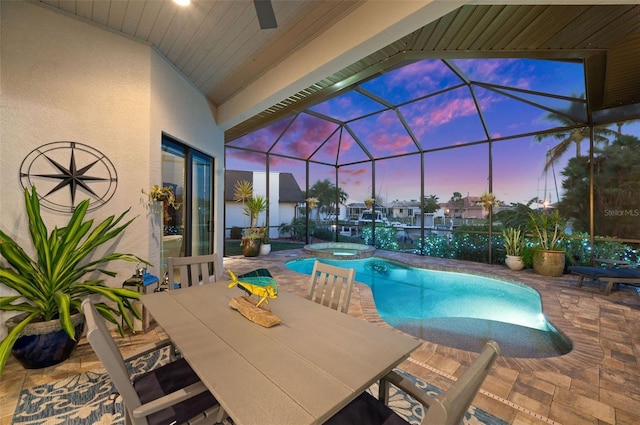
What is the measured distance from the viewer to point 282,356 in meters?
1.19

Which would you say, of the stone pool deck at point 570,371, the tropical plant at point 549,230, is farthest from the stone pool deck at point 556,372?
the tropical plant at point 549,230

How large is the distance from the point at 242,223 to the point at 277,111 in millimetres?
4916

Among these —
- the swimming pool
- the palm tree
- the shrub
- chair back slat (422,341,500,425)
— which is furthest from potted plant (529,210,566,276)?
the shrub

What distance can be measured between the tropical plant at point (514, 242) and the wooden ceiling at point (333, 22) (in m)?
3.41

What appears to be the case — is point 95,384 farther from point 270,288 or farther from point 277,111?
point 277,111

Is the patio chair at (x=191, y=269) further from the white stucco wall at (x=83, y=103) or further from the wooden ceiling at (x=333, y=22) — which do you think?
the wooden ceiling at (x=333, y=22)

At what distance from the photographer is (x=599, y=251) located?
208 inches

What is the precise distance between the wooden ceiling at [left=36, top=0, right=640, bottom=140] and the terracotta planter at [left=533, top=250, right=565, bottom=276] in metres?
3.25

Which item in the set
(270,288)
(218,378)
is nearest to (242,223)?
(270,288)

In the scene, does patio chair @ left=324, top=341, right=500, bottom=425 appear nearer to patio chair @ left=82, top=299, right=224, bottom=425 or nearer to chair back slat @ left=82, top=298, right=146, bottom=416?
patio chair @ left=82, top=299, right=224, bottom=425

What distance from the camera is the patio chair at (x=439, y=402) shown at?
2.12 ft

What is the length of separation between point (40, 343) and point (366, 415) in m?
2.88

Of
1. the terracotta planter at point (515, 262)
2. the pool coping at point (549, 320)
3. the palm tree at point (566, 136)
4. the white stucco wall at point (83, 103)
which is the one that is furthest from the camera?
the terracotta planter at point (515, 262)

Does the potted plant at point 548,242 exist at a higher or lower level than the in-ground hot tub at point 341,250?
higher
